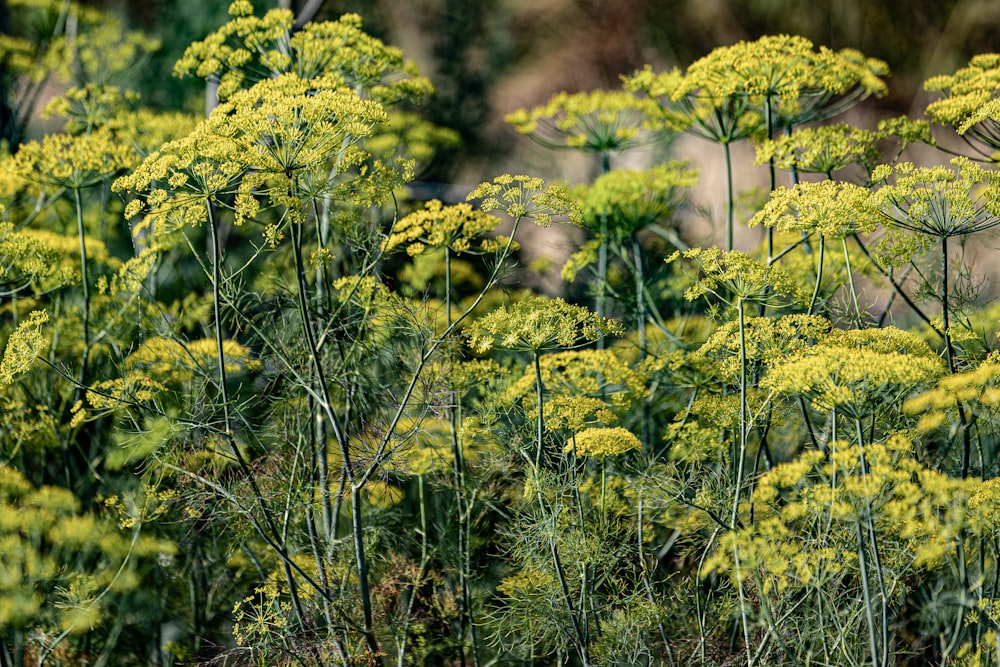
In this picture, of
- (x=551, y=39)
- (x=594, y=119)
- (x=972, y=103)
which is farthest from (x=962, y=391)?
(x=551, y=39)

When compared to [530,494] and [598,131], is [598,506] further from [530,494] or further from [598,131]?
[598,131]

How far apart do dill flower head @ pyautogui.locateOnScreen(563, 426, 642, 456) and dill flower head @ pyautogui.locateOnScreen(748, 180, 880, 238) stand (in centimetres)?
81

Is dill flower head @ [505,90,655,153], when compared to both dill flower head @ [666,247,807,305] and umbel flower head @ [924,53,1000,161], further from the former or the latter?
dill flower head @ [666,247,807,305]

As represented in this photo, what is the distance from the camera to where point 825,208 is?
265 cm

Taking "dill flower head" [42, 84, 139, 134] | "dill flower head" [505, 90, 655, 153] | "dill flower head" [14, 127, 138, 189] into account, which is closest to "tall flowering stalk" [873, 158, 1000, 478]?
"dill flower head" [505, 90, 655, 153]

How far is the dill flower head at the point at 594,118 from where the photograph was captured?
13.3 feet

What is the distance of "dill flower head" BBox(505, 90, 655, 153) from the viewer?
4047 mm

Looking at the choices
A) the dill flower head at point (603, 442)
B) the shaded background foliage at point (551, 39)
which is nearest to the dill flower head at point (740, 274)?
the dill flower head at point (603, 442)

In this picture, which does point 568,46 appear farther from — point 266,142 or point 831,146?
point 266,142

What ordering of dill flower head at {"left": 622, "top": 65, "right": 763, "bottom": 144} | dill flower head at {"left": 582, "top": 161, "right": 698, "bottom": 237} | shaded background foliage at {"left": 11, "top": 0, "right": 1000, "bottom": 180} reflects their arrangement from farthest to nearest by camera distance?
shaded background foliage at {"left": 11, "top": 0, "right": 1000, "bottom": 180} → dill flower head at {"left": 582, "top": 161, "right": 698, "bottom": 237} → dill flower head at {"left": 622, "top": 65, "right": 763, "bottom": 144}

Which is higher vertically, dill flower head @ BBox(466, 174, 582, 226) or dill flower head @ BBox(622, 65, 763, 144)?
dill flower head @ BBox(622, 65, 763, 144)

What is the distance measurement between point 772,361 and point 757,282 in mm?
252

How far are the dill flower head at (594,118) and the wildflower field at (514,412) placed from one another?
0.09 feet

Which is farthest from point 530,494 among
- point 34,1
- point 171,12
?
point 171,12
